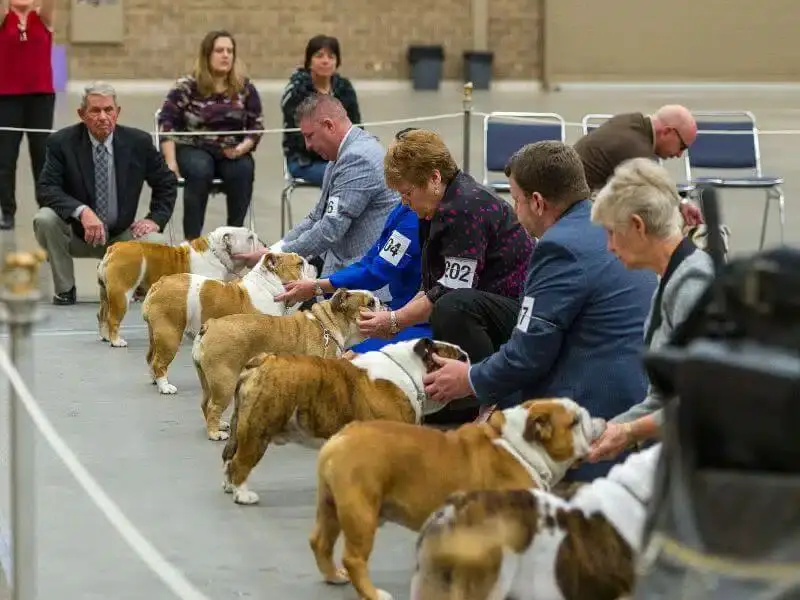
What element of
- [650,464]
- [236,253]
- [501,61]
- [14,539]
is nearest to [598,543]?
[650,464]

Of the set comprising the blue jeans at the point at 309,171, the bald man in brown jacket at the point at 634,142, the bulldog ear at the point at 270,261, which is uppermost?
the bald man in brown jacket at the point at 634,142

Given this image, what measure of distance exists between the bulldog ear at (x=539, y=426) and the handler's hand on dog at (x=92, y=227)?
15.0ft

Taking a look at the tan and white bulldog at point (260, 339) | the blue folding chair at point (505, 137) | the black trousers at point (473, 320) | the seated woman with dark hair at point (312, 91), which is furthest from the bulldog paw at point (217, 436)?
the blue folding chair at point (505, 137)

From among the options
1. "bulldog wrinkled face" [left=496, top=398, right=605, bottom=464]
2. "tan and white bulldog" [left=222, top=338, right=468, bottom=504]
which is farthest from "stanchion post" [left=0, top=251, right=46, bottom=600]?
"bulldog wrinkled face" [left=496, top=398, right=605, bottom=464]

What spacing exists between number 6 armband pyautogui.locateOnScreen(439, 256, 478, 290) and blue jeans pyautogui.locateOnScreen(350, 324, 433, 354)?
261 millimetres

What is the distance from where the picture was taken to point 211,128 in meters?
8.98

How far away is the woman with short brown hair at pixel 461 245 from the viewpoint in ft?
16.1

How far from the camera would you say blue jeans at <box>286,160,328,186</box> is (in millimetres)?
8859

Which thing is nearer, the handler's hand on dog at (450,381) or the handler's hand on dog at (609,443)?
the handler's hand on dog at (609,443)

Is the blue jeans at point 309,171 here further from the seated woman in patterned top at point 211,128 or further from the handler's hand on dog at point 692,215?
the handler's hand on dog at point 692,215

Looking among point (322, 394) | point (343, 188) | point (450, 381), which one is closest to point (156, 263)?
point (343, 188)

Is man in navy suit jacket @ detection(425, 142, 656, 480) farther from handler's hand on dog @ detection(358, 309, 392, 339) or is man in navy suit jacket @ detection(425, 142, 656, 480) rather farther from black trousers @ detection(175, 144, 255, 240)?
black trousers @ detection(175, 144, 255, 240)

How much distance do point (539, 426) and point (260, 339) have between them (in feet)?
6.52

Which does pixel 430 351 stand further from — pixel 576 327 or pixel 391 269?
pixel 391 269
